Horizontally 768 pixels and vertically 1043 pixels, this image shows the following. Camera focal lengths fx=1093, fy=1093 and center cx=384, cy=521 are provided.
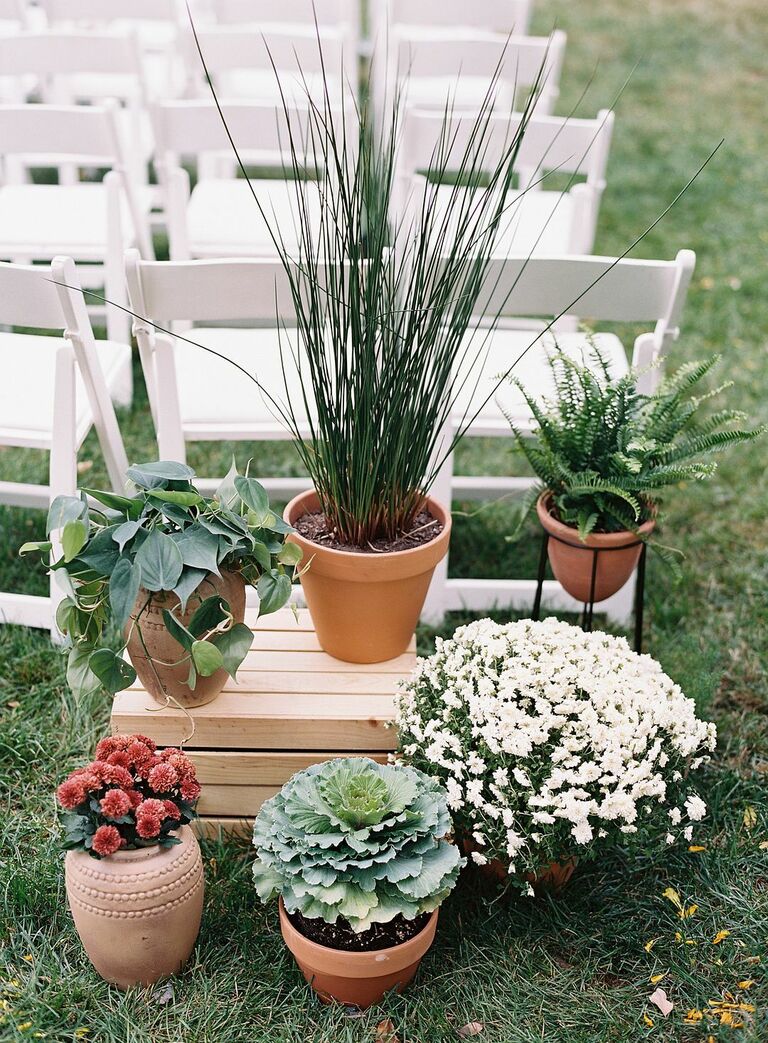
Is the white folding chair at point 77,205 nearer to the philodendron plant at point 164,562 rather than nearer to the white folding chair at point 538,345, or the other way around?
the white folding chair at point 538,345

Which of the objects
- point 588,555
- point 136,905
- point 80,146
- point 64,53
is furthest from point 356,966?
Answer: point 64,53

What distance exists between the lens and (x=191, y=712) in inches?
85.8

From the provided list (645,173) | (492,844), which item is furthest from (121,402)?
(645,173)

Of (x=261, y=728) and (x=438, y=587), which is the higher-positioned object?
(x=261, y=728)

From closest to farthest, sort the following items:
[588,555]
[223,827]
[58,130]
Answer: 1. [223,827]
2. [588,555]
3. [58,130]

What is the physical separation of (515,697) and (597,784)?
0.73 ft

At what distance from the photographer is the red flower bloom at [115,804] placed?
1834mm

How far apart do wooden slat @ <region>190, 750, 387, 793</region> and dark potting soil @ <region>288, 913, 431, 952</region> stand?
348 millimetres

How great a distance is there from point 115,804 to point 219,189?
8.98 feet

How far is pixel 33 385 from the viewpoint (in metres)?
2.78

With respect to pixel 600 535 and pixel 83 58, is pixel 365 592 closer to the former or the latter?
pixel 600 535

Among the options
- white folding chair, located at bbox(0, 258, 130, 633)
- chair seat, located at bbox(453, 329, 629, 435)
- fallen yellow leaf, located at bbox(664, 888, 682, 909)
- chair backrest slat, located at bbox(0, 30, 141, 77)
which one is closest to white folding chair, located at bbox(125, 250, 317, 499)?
white folding chair, located at bbox(0, 258, 130, 633)

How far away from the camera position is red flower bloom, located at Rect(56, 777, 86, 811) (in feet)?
6.04

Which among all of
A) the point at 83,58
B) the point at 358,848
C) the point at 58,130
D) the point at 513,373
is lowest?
the point at 358,848
